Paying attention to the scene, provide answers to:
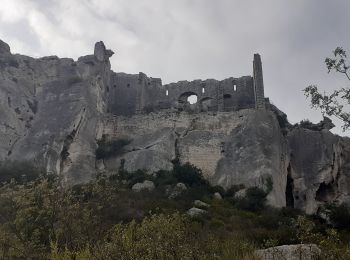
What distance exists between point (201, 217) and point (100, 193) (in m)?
10.6

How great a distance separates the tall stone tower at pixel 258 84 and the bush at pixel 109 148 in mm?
10432

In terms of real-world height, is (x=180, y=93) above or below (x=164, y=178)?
above

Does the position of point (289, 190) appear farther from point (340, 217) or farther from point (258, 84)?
point (258, 84)

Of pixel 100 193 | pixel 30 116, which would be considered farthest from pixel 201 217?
pixel 30 116

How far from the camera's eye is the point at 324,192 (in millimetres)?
38344

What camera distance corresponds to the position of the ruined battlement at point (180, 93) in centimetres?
4534

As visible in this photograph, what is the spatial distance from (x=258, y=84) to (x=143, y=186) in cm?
1428

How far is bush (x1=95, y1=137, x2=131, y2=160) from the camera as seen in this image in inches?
1569

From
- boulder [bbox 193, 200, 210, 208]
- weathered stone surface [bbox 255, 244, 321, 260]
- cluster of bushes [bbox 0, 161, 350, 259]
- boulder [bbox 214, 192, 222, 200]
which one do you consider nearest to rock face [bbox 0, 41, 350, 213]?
boulder [bbox 214, 192, 222, 200]

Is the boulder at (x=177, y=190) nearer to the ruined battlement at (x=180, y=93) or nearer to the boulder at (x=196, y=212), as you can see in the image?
the boulder at (x=196, y=212)

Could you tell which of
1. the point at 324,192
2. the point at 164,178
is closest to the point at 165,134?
the point at 164,178

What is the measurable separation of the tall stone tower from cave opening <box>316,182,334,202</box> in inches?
296

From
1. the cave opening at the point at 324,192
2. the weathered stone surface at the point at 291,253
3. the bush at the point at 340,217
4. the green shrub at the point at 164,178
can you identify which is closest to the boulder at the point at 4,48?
the green shrub at the point at 164,178

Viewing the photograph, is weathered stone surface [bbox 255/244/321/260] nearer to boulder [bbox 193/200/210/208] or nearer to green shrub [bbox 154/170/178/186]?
boulder [bbox 193/200/210/208]
